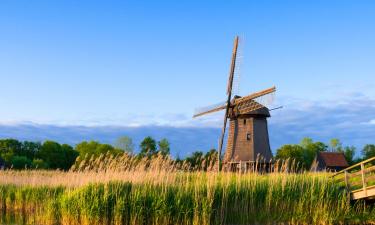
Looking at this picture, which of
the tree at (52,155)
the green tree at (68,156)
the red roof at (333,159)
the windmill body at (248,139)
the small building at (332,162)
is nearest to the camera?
the windmill body at (248,139)

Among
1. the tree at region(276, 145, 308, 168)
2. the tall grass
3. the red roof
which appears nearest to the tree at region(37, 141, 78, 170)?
the tree at region(276, 145, 308, 168)

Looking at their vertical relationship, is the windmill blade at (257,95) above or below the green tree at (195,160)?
above

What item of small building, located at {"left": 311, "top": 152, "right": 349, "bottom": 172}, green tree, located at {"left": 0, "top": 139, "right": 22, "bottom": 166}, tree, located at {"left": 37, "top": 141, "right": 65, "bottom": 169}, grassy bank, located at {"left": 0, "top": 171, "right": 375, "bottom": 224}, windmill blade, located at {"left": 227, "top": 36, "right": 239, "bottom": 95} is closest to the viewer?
grassy bank, located at {"left": 0, "top": 171, "right": 375, "bottom": 224}

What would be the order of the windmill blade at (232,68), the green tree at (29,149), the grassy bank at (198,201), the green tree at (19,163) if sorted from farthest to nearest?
the green tree at (29,149) < the green tree at (19,163) < the windmill blade at (232,68) < the grassy bank at (198,201)

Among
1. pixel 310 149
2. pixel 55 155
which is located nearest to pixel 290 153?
pixel 310 149

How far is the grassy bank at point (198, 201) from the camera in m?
10.8

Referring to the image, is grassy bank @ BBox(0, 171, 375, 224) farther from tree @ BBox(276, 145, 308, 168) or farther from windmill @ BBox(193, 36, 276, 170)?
tree @ BBox(276, 145, 308, 168)

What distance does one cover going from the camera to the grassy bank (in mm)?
10797

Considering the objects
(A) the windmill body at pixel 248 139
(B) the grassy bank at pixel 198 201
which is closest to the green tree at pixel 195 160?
(B) the grassy bank at pixel 198 201

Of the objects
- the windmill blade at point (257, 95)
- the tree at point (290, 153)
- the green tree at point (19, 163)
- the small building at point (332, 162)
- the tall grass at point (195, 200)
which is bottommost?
the tall grass at point (195, 200)

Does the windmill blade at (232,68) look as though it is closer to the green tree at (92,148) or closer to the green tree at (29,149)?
the green tree at (92,148)

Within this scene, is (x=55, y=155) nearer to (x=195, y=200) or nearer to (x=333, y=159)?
(x=333, y=159)

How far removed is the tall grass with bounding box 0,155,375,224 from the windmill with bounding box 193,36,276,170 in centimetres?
1140

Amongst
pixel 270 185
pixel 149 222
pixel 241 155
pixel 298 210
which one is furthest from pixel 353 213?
pixel 241 155
